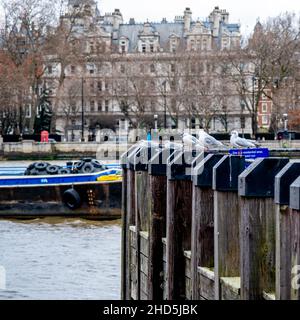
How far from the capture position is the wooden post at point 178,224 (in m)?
13.8

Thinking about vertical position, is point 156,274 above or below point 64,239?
above

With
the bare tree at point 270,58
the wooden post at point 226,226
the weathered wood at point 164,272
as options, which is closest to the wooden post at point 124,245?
the weathered wood at point 164,272

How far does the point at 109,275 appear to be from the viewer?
26859 millimetres

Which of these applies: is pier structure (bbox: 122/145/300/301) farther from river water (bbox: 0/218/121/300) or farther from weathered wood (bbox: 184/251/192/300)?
river water (bbox: 0/218/121/300)

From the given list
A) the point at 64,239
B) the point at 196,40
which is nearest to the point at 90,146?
the point at 196,40

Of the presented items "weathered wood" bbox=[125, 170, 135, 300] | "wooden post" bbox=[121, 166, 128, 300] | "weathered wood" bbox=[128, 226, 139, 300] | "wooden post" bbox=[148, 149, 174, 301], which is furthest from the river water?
"wooden post" bbox=[148, 149, 174, 301]

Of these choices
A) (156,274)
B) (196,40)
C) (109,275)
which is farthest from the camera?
(196,40)

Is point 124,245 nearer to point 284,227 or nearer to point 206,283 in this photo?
point 206,283

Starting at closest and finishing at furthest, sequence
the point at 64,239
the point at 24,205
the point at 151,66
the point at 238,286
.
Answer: the point at 238,286
the point at 64,239
the point at 24,205
the point at 151,66

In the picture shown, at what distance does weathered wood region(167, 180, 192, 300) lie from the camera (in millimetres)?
13836

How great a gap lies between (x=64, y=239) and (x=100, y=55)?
3236 inches

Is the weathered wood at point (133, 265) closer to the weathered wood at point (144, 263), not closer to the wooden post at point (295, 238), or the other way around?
the weathered wood at point (144, 263)

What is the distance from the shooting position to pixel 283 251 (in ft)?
32.1

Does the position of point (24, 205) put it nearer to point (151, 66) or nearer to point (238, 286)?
point (238, 286)
